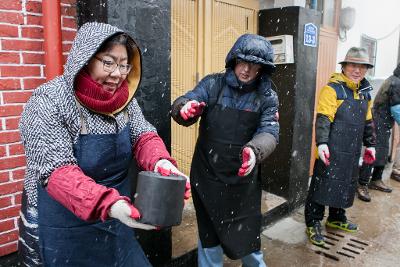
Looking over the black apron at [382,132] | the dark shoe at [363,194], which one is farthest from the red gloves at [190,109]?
the black apron at [382,132]

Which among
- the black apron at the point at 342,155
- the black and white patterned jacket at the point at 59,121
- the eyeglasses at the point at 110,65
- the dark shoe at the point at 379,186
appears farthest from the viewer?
the dark shoe at the point at 379,186

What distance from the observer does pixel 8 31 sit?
2.43 m

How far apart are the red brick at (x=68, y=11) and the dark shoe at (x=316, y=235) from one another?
11.6 feet

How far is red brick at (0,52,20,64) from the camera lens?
2429 mm

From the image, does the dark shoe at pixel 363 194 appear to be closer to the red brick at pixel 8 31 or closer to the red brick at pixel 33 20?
the red brick at pixel 33 20

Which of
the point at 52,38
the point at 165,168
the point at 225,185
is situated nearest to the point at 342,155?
the point at 225,185

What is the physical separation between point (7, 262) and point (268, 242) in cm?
282

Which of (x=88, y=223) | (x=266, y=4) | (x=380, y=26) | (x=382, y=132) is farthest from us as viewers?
(x=380, y=26)

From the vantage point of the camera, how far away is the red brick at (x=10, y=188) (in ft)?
8.48

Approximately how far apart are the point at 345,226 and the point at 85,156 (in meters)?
3.93

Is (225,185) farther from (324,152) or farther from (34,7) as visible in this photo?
(34,7)

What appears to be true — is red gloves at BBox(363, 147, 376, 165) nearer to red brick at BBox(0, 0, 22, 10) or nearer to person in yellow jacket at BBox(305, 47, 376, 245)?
person in yellow jacket at BBox(305, 47, 376, 245)

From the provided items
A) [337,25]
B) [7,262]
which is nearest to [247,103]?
[7,262]

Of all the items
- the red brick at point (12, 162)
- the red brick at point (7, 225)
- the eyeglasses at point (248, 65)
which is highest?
the eyeglasses at point (248, 65)
